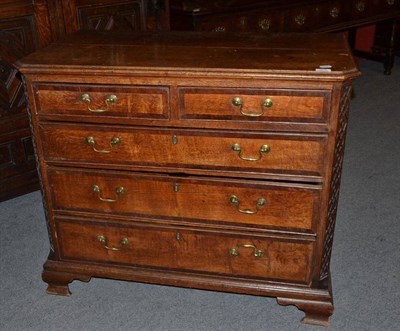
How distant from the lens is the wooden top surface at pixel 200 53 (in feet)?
5.91

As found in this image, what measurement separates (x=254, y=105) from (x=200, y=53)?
12.9 inches

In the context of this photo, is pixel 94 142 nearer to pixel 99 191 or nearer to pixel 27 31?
pixel 99 191

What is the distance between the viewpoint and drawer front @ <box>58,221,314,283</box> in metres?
2.07

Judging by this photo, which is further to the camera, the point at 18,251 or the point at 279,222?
the point at 18,251

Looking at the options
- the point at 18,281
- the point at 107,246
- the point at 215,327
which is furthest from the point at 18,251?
the point at 215,327

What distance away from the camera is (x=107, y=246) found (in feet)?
7.22

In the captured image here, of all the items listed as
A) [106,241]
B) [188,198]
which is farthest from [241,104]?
[106,241]

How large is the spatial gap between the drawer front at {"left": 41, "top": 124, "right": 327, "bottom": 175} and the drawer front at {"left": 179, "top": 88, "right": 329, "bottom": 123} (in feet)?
0.22

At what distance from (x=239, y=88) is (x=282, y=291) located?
0.86m

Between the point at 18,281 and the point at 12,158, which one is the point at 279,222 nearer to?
the point at 18,281

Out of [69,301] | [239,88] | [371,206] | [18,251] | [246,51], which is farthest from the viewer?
[371,206]

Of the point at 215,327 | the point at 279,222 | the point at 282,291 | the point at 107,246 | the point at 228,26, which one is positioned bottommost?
the point at 215,327

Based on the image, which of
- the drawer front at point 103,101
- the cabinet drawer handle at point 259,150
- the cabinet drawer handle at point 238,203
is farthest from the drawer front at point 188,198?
the drawer front at point 103,101

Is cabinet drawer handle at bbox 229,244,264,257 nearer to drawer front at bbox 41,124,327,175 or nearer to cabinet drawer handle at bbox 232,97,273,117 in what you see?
drawer front at bbox 41,124,327,175
